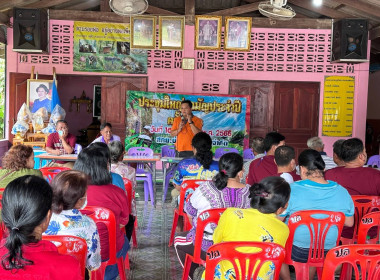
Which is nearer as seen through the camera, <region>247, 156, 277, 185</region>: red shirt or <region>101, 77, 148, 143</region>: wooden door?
<region>247, 156, 277, 185</region>: red shirt

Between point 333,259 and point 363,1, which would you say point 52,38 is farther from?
point 333,259

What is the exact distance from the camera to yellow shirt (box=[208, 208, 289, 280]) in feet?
6.32

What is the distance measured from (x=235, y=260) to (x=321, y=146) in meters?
3.17

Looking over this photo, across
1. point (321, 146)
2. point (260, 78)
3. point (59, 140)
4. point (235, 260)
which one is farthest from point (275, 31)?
point (235, 260)

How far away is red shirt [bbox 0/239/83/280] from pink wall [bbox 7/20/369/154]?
689 cm

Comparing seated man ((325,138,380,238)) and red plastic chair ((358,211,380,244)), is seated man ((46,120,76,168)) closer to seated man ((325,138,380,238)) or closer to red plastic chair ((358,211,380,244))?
seated man ((325,138,380,238))

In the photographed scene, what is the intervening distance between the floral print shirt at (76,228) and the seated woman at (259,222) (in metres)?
0.59

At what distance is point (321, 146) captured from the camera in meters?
4.68

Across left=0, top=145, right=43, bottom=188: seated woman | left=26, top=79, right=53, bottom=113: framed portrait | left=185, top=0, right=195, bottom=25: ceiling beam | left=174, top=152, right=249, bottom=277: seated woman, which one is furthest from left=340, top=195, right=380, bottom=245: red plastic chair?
left=26, top=79, right=53, bottom=113: framed portrait

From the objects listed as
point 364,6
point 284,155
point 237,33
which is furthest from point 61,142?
point 364,6

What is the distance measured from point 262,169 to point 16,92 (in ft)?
19.2

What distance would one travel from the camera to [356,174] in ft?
10.1

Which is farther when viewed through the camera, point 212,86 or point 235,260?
point 212,86

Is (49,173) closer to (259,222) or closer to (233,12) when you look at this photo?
(259,222)
